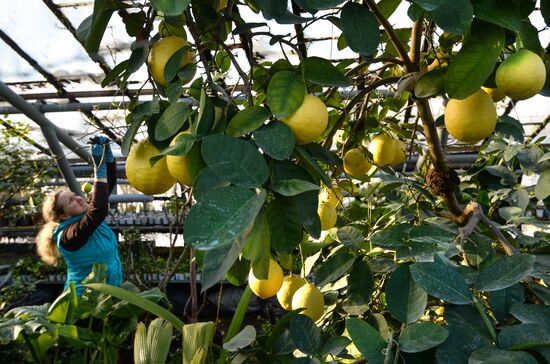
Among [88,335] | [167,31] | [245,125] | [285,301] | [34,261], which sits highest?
[167,31]

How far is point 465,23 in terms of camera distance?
44cm

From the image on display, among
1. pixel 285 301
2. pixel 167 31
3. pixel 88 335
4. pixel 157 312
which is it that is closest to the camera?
pixel 167 31

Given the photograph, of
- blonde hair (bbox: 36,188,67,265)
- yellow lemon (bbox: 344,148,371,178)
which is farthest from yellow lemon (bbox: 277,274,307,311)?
blonde hair (bbox: 36,188,67,265)

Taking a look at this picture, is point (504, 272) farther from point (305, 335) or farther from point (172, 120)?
point (172, 120)

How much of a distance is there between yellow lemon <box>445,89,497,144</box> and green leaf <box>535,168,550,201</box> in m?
0.65

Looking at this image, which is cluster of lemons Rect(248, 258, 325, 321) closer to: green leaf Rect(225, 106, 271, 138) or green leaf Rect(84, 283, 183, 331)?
green leaf Rect(225, 106, 271, 138)

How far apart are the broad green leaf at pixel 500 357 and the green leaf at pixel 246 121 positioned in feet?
0.90

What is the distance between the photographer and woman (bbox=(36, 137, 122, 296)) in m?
2.34

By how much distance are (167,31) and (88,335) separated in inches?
53.5

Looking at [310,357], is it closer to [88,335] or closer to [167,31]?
[167,31]

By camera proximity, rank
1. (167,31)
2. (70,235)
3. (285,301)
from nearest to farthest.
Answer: (167,31) < (285,301) < (70,235)

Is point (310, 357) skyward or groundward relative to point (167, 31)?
groundward

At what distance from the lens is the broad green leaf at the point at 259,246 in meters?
0.42

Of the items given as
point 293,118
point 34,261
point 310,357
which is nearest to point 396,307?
point 310,357
